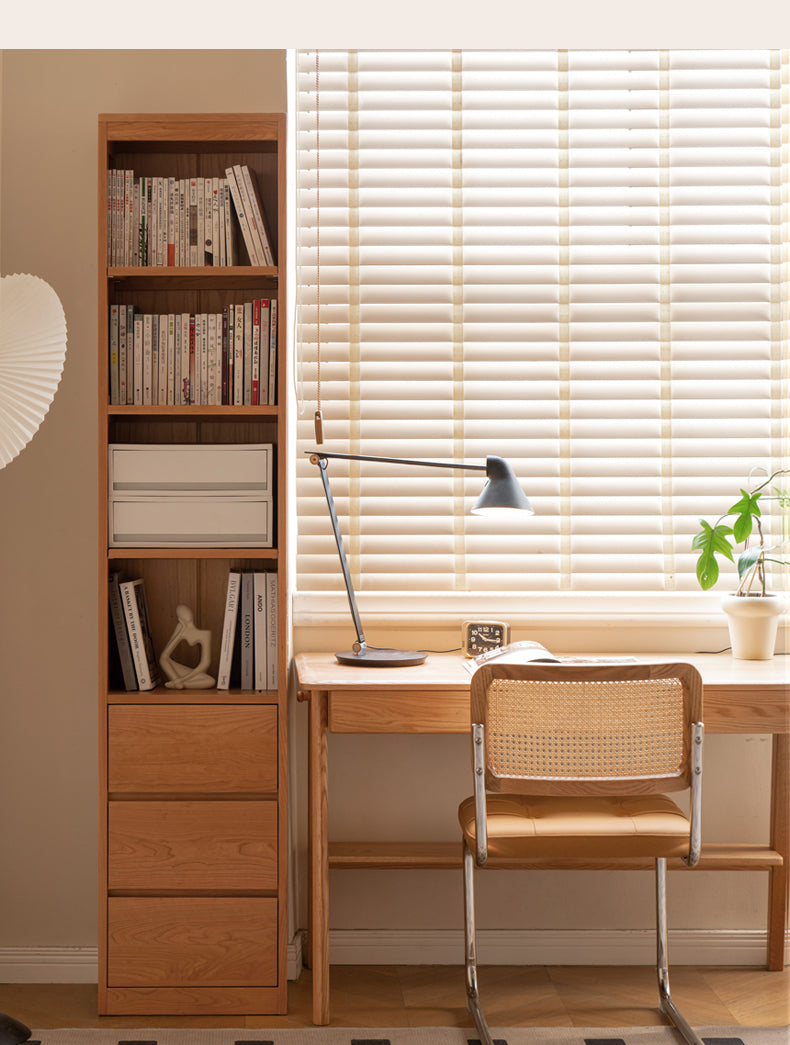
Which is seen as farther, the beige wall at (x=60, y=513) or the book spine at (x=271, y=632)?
Result: the beige wall at (x=60, y=513)

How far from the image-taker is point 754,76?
2.49m

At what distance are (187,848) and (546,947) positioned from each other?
1017 millimetres

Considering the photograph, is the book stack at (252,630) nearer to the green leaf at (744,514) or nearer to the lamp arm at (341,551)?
the lamp arm at (341,551)

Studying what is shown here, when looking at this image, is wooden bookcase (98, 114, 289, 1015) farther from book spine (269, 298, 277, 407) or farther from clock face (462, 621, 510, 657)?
clock face (462, 621, 510, 657)

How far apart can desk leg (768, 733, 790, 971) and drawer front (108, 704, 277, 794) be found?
1.31m

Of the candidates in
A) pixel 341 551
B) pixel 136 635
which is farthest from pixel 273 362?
pixel 136 635

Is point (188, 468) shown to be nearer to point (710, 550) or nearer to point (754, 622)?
point (710, 550)

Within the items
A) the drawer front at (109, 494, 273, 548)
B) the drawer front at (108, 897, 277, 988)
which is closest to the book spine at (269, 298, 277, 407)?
the drawer front at (109, 494, 273, 548)

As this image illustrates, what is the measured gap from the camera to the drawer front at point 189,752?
2.11 meters

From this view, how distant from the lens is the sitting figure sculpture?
2199 millimetres

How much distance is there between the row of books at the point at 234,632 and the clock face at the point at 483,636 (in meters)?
0.50

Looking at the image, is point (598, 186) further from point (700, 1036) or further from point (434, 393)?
point (700, 1036)

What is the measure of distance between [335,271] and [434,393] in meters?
0.43

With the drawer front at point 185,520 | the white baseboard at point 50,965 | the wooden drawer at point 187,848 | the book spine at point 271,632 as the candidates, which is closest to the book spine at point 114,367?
the drawer front at point 185,520
